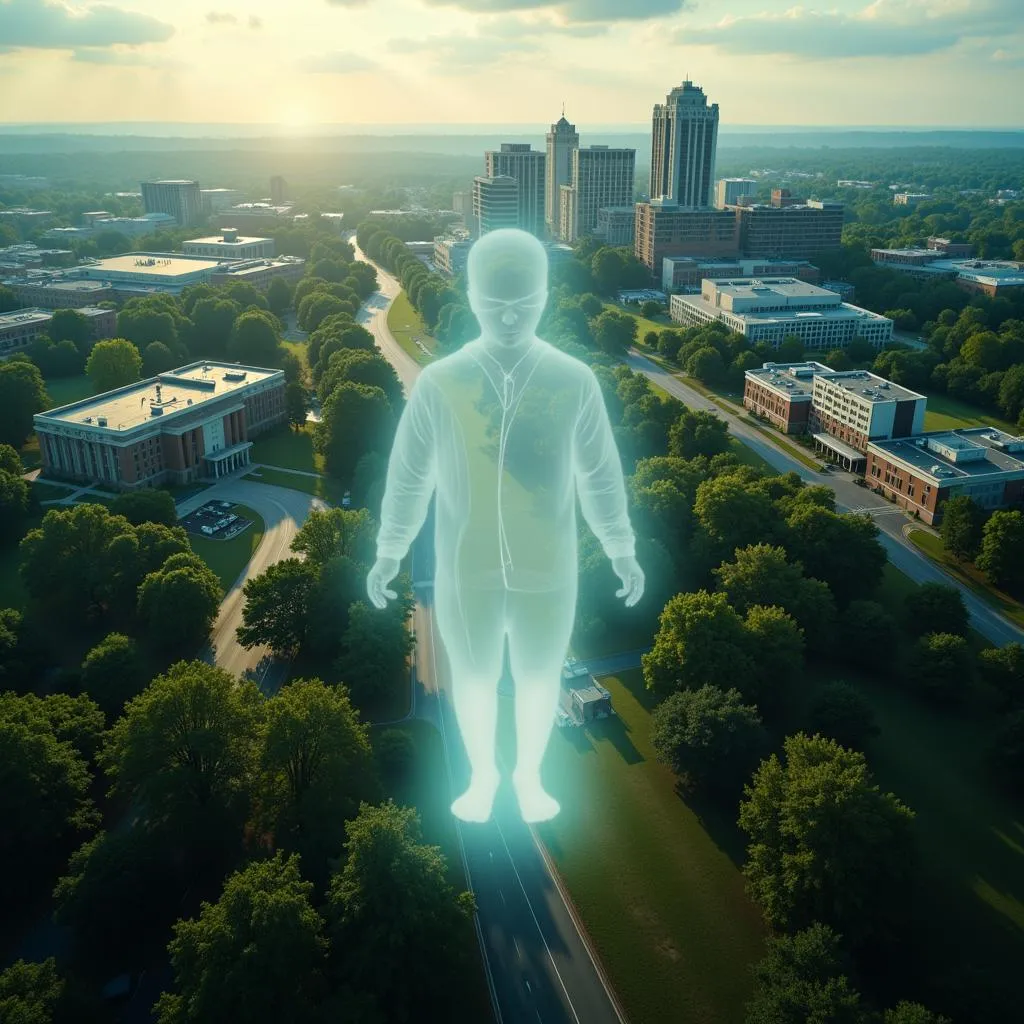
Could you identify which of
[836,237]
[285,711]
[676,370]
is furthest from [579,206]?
[285,711]

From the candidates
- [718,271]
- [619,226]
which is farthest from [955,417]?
[619,226]

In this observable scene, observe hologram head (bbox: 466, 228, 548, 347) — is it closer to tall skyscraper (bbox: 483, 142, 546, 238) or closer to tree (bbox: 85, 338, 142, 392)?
tree (bbox: 85, 338, 142, 392)

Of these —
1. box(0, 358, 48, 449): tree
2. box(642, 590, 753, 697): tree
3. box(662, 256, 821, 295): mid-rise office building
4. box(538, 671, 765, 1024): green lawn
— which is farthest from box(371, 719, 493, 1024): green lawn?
box(662, 256, 821, 295): mid-rise office building

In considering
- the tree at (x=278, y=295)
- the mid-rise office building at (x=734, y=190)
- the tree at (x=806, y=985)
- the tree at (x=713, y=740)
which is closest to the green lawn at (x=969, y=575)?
the tree at (x=713, y=740)

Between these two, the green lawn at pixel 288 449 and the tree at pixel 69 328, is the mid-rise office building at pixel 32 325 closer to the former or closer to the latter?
the tree at pixel 69 328

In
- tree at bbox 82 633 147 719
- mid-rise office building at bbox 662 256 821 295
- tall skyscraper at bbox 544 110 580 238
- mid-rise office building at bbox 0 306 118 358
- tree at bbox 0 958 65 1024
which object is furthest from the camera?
tall skyscraper at bbox 544 110 580 238
